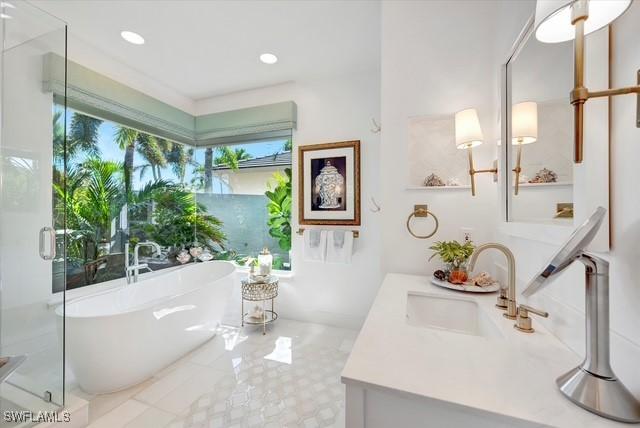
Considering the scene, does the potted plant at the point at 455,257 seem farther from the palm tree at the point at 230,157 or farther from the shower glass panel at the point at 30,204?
the palm tree at the point at 230,157

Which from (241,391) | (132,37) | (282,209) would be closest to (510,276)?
(241,391)

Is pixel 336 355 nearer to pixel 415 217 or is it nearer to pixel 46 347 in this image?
pixel 415 217

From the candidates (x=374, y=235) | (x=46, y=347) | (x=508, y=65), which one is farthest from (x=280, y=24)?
(x=46, y=347)

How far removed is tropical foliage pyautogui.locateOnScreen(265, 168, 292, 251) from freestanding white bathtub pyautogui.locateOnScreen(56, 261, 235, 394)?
2.30ft

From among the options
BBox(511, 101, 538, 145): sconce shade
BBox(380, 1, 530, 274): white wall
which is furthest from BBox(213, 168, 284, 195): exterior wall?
BBox(511, 101, 538, 145): sconce shade

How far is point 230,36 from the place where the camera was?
6.81 feet

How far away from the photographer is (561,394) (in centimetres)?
53

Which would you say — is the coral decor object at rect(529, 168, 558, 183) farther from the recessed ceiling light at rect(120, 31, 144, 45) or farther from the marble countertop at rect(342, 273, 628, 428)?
the recessed ceiling light at rect(120, 31, 144, 45)

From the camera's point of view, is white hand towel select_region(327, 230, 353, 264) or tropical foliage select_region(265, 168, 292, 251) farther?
tropical foliage select_region(265, 168, 292, 251)

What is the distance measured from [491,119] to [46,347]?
3.00 m

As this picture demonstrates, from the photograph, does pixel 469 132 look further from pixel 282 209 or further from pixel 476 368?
pixel 282 209

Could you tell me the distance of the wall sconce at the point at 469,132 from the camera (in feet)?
4.39

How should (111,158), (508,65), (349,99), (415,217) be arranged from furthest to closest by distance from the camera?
(349,99), (111,158), (415,217), (508,65)

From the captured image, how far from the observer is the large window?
2.13 meters
